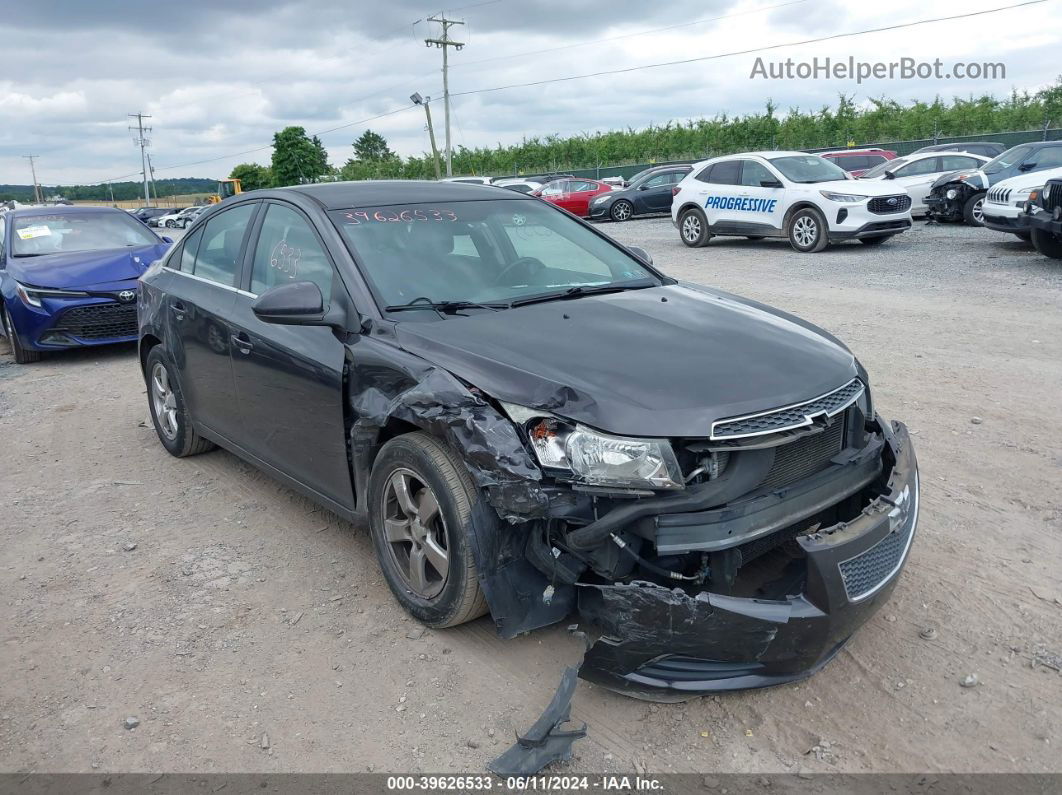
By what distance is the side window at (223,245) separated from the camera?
4559 mm

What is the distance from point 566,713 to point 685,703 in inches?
17.2

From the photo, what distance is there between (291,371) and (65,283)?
5966 millimetres

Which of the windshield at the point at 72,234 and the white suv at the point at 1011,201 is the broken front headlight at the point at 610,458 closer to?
the windshield at the point at 72,234

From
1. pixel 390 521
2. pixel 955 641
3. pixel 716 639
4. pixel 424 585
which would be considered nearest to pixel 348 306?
pixel 390 521

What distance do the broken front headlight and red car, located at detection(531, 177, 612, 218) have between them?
23.6 m

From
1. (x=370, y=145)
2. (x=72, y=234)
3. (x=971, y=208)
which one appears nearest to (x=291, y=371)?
(x=72, y=234)

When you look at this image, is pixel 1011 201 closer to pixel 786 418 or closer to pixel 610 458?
pixel 786 418

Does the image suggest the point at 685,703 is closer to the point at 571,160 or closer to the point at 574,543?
the point at 574,543

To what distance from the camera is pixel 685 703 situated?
9.55ft

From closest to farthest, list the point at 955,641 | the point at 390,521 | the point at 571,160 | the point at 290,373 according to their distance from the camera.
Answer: the point at 955,641 < the point at 390,521 < the point at 290,373 < the point at 571,160

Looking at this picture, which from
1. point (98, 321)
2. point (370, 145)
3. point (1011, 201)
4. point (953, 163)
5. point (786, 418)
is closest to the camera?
point (786, 418)

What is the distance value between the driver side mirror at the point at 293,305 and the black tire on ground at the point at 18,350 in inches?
264

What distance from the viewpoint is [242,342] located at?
13.9ft

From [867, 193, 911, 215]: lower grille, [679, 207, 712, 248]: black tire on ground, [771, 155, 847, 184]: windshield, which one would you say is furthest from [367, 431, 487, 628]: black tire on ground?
[679, 207, 712, 248]: black tire on ground
